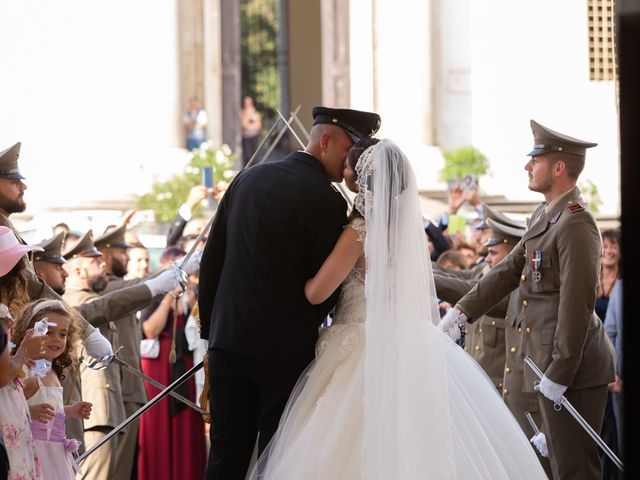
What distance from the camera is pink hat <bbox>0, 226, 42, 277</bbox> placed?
5562mm

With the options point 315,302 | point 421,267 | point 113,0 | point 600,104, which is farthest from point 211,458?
point 600,104

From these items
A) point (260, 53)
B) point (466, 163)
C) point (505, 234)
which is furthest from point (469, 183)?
point (260, 53)

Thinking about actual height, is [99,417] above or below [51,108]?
below

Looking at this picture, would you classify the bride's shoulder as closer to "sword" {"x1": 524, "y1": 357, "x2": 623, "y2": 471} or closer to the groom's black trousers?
the groom's black trousers

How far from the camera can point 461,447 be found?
4906 millimetres

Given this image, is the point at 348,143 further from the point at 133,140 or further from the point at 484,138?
the point at 484,138

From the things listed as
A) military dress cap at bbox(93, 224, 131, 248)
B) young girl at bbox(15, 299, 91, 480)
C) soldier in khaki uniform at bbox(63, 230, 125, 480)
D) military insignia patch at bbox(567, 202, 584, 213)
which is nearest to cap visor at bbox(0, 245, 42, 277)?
young girl at bbox(15, 299, 91, 480)

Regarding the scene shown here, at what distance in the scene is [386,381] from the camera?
16.2 feet

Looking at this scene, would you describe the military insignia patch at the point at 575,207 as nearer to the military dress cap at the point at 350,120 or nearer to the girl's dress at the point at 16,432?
the military dress cap at the point at 350,120

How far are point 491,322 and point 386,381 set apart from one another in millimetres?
2653

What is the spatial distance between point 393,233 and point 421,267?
0.18 m

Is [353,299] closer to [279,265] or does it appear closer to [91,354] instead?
[279,265]

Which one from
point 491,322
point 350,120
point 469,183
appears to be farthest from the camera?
point 469,183

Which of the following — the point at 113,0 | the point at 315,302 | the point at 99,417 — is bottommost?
the point at 99,417
